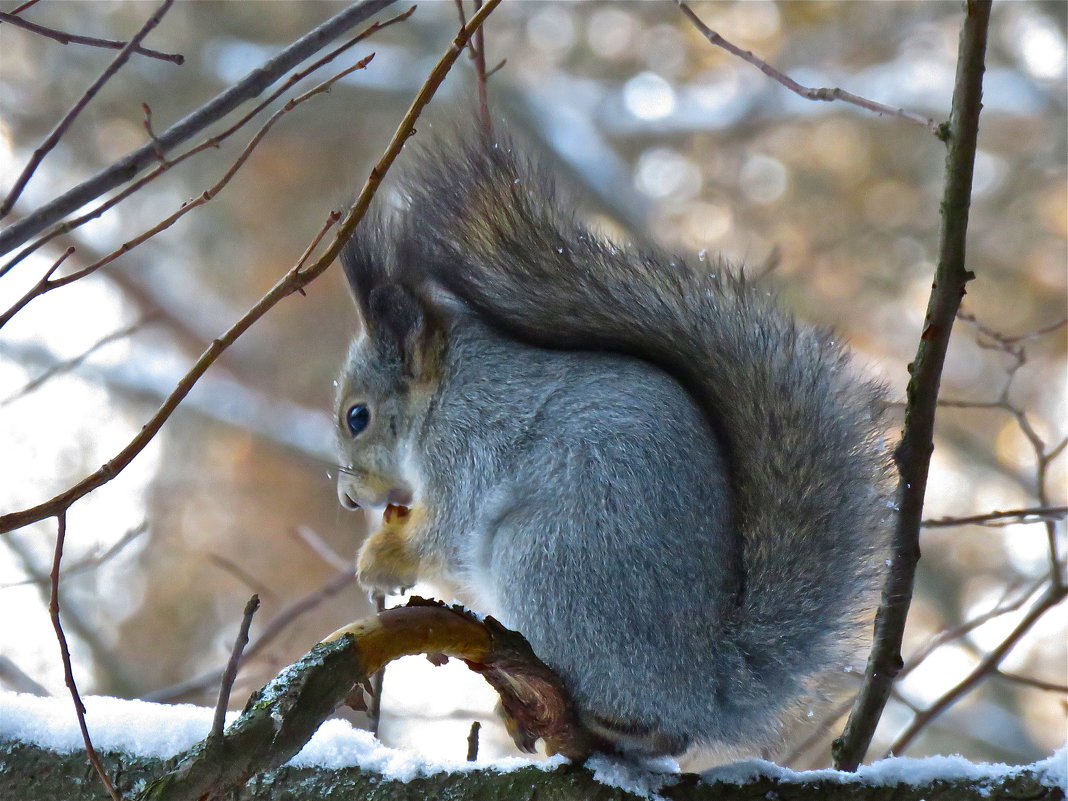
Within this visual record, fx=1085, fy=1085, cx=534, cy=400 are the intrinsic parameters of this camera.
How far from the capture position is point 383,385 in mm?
1700

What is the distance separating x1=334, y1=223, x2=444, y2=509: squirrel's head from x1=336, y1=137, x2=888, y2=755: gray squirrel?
0.08m

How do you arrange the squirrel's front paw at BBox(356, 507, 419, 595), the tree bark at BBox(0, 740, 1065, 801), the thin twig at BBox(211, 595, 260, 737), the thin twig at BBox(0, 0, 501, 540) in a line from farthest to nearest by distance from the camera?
the squirrel's front paw at BBox(356, 507, 419, 595) < the tree bark at BBox(0, 740, 1065, 801) < the thin twig at BBox(0, 0, 501, 540) < the thin twig at BBox(211, 595, 260, 737)

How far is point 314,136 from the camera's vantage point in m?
5.43

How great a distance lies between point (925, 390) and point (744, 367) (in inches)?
9.0

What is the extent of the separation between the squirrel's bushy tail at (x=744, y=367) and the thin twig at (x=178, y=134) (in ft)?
1.23

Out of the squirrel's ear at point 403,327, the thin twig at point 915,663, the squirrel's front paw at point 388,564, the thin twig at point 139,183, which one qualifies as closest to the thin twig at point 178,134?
the thin twig at point 139,183

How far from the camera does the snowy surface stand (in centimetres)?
119

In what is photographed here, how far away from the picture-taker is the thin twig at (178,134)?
40.1 inches

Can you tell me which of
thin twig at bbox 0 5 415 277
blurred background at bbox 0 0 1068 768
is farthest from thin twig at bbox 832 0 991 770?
blurred background at bbox 0 0 1068 768

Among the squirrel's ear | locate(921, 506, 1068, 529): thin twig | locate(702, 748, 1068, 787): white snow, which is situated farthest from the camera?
the squirrel's ear

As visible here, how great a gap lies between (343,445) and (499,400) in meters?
0.33

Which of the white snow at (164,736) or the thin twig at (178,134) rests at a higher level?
the thin twig at (178,134)

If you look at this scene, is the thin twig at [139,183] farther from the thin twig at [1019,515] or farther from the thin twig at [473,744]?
the thin twig at [1019,515]

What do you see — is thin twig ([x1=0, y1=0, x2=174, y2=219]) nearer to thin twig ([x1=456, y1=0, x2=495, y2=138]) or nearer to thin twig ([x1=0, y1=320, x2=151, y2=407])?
thin twig ([x1=456, y1=0, x2=495, y2=138])
